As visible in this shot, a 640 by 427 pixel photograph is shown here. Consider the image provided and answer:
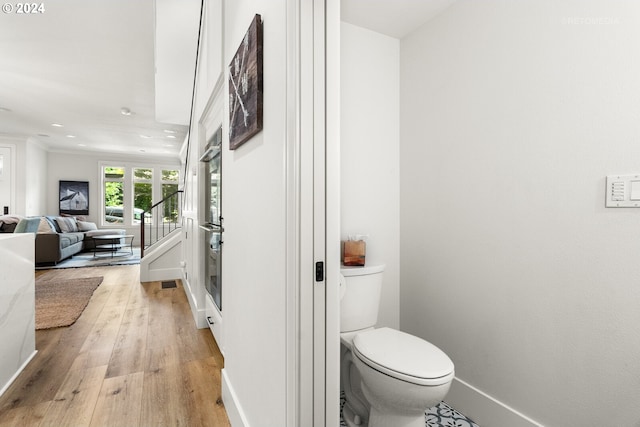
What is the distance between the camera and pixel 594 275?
1.22m

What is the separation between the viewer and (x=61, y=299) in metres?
3.49

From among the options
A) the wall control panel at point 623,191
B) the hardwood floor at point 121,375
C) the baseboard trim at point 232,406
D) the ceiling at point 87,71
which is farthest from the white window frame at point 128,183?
the wall control panel at point 623,191

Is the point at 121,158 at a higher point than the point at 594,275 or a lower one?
higher

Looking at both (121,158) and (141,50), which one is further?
(121,158)

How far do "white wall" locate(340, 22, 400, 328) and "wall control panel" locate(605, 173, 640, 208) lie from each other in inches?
44.8

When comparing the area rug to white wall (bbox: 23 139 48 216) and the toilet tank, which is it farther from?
the toilet tank

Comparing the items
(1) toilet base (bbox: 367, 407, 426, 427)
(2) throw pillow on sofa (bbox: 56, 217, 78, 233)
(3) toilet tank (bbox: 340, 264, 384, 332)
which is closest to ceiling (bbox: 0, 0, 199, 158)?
(2) throw pillow on sofa (bbox: 56, 217, 78, 233)

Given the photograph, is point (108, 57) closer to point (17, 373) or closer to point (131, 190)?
point (17, 373)

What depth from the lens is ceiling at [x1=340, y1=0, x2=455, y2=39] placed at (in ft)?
5.88

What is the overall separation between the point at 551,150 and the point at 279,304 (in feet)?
4.46

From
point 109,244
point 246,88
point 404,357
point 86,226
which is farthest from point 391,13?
point 86,226

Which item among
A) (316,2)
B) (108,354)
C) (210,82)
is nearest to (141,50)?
(210,82)

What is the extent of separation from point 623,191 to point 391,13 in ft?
5.04

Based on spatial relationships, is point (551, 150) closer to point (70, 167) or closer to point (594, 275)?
point (594, 275)
